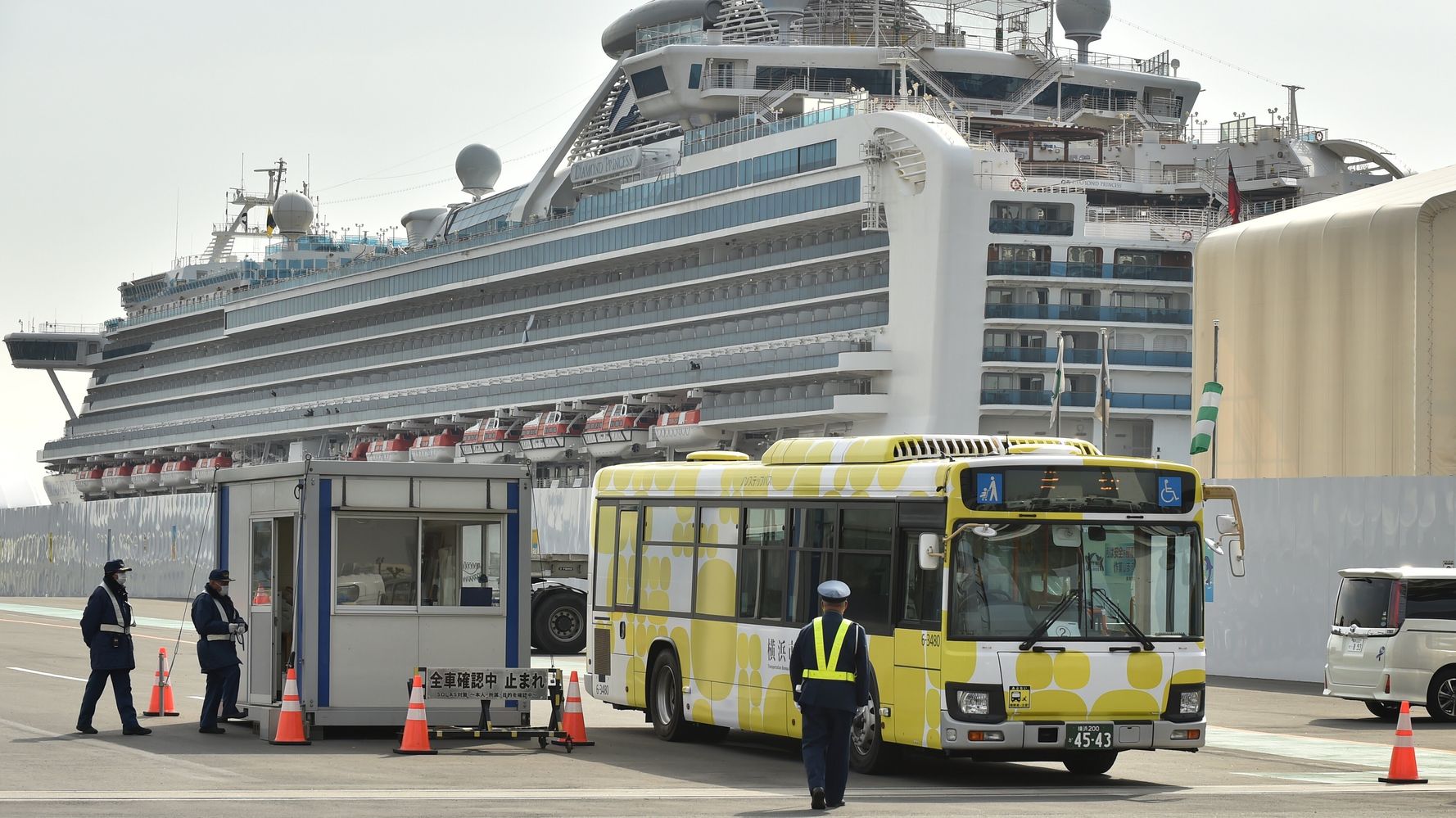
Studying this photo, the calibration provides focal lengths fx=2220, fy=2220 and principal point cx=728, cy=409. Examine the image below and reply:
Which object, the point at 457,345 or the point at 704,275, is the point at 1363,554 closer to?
the point at 704,275

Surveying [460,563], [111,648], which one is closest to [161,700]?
[111,648]

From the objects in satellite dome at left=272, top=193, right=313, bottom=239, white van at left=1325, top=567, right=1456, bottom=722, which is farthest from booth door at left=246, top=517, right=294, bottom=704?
satellite dome at left=272, top=193, right=313, bottom=239

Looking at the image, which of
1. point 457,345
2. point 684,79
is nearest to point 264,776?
point 684,79

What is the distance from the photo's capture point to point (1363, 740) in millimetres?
20531

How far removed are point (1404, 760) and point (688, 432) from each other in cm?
5792

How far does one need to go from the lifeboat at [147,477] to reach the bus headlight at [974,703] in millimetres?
102713

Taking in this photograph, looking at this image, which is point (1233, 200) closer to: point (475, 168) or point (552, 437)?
point (552, 437)

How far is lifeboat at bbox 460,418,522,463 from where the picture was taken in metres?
84.8

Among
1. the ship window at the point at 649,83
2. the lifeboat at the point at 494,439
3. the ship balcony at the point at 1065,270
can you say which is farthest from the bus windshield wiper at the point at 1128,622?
the lifeboat at the point at 494,439

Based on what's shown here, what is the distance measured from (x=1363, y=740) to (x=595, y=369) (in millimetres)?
61139

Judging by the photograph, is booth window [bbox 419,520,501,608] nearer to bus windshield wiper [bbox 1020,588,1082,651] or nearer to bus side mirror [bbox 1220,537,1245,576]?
bus windshield wiper [bbox 1020,588,1082,651]

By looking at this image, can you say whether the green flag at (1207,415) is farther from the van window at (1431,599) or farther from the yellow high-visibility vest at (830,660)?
the yellow high-visibility vest at (830,660)

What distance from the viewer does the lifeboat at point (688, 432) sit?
73.4m

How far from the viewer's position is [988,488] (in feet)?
51.2
